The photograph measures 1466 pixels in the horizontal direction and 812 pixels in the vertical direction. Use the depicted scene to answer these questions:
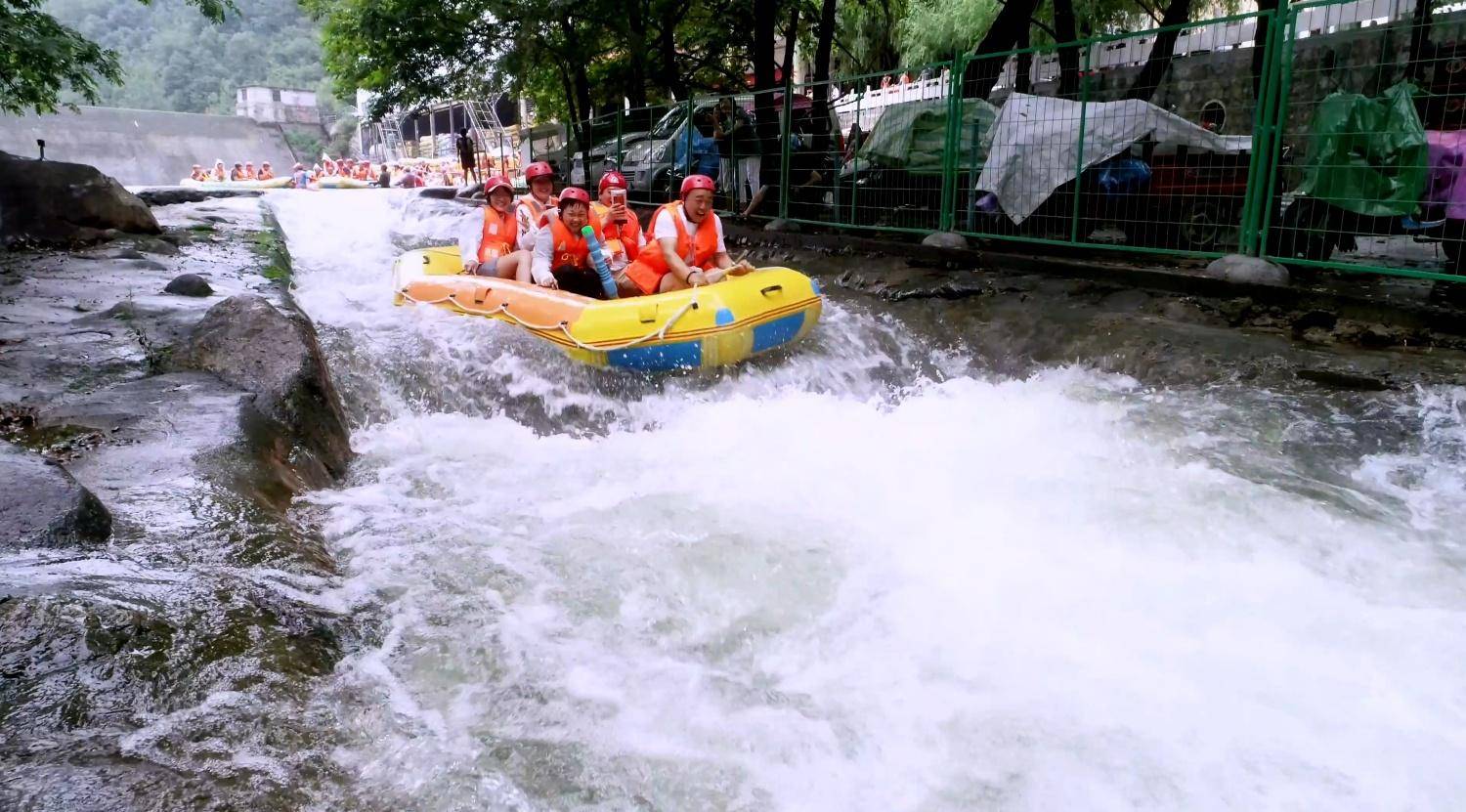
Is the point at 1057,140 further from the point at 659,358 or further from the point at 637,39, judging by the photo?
the point at 637,39

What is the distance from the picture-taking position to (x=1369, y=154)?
598 centimetres

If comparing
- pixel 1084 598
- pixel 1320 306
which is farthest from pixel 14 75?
pixel 1320 306

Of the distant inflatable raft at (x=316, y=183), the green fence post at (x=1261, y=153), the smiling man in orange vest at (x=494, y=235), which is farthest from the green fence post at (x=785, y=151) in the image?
the distant inflatable raft at (x=316, y=183)

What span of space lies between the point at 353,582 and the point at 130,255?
7159 millimetres

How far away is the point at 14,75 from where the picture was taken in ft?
32.7

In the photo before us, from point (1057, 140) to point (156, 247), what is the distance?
28.4ft

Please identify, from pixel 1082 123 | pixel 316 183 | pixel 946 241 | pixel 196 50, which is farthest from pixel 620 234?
pixel 196 50

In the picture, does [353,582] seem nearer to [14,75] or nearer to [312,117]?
[14,75]

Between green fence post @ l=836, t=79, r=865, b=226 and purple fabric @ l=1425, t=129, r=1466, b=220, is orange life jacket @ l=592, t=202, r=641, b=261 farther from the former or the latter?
purple fabric @ l=1425, t=129, r=1466, b=220

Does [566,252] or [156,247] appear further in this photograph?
[156,247]

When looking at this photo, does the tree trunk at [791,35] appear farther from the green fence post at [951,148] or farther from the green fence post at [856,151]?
the green fence post at [951,148]

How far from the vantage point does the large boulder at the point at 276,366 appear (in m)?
4.70

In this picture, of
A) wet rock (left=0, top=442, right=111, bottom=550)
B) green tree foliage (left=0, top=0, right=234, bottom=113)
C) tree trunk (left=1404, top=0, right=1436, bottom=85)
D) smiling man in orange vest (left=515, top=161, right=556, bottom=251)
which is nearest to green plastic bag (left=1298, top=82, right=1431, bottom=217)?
tree trunk (left=1404, top=0, right=1436, bottom=85)

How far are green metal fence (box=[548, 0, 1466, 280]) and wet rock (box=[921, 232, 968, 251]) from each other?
99mm
